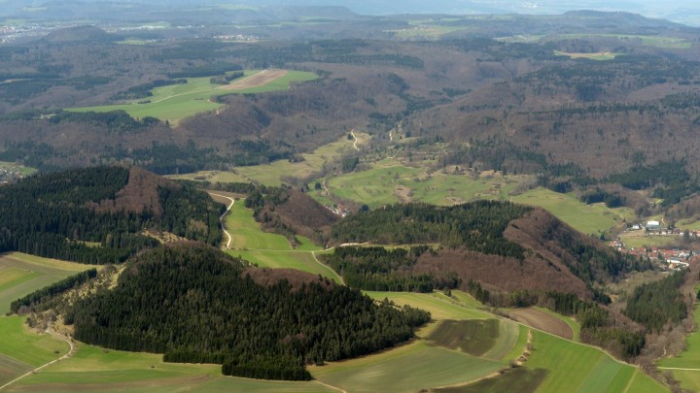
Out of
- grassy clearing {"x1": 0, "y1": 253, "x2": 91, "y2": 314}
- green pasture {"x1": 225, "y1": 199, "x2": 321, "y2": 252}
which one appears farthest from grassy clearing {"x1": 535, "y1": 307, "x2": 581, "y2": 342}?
grassy clearing {"x1": 0, "y1": 253, "x2": 91, "y2": 314}

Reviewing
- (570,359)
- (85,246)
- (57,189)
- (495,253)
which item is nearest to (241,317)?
(570,359)

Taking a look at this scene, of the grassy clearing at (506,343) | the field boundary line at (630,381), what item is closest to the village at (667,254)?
the grassy clearing at (506,343)

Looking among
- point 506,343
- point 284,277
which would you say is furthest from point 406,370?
point 284,277

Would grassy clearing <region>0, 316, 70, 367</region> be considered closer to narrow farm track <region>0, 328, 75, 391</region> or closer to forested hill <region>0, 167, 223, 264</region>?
narrow farm track <region>0, 328, 75, 391</region>

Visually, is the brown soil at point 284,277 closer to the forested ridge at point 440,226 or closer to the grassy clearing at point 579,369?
the grassy clearing at point 579,369

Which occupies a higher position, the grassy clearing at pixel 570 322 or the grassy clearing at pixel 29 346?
the grassy clearing at pixel 29 346

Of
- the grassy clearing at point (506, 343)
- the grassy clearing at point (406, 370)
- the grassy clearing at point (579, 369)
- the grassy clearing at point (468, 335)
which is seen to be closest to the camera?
the grassy clearing at point (406, 370)
